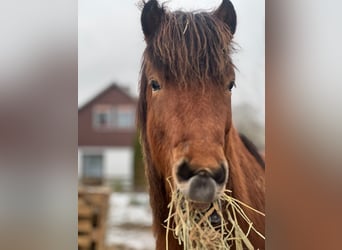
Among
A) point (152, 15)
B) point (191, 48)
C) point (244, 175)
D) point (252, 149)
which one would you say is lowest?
point (244, 175)

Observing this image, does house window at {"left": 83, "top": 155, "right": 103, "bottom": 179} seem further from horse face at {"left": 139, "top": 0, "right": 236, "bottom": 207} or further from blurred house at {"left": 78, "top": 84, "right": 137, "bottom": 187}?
horse face at {"left": 139, "top": 0, "right": 236, "bottom": 207}

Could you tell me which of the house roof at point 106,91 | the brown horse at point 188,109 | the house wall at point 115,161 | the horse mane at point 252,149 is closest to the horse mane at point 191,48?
the brown horse at point 188,109

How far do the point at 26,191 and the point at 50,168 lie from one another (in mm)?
162

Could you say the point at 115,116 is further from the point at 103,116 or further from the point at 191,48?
the point at 191,48

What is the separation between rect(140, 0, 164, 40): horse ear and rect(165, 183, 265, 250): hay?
79 cm

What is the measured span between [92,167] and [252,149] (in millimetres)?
805

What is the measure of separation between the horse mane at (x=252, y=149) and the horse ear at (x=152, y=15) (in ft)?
2.21

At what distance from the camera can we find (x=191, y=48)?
1917 mm

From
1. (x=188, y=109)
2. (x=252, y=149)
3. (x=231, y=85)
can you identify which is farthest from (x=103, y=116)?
(x=252, y=149)

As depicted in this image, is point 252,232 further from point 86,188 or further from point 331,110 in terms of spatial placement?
point 86,188

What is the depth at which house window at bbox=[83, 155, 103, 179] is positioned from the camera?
→ 2.00 meters

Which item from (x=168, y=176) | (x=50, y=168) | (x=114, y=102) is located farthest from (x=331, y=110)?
(x=50, y=168)

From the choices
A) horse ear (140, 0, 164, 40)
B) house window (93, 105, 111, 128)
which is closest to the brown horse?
horse ear (140, 0, 164, 40)

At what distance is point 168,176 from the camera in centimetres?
193
